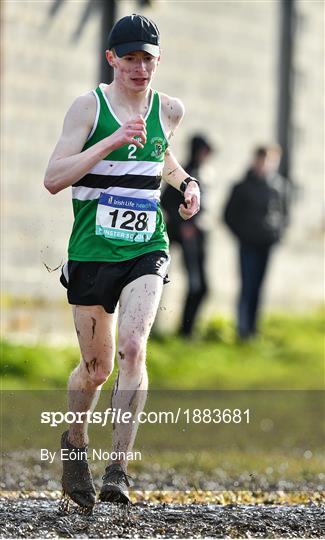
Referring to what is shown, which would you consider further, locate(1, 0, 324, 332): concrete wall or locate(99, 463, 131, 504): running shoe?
locate(1, 0, 324, 332): concrete wall

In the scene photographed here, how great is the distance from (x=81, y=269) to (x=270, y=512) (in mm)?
1371

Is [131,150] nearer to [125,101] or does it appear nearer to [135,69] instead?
[125,101]

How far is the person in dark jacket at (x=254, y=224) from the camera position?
1691 centimetres

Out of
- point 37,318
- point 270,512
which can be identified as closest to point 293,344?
point 37,318

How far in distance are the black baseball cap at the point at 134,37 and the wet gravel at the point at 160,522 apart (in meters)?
1.99

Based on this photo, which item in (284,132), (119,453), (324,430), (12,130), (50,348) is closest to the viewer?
(119,453)

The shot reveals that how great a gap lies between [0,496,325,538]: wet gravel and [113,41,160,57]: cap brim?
1.98 meters

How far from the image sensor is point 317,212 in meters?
20.7

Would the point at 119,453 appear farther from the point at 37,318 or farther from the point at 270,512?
the point at 37,318

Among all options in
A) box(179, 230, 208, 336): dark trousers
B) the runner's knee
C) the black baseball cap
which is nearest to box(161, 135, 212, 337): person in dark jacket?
box(179, 230, 208, 336): dark trousers

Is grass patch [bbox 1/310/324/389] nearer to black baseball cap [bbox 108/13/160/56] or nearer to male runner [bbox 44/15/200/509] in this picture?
male runner [bbox 44/15/200/509]

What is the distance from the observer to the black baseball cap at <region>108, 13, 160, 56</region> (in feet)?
22.2

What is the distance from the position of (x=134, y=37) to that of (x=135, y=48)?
57 millimetres

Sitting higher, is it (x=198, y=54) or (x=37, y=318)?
(x=198, y=54)
